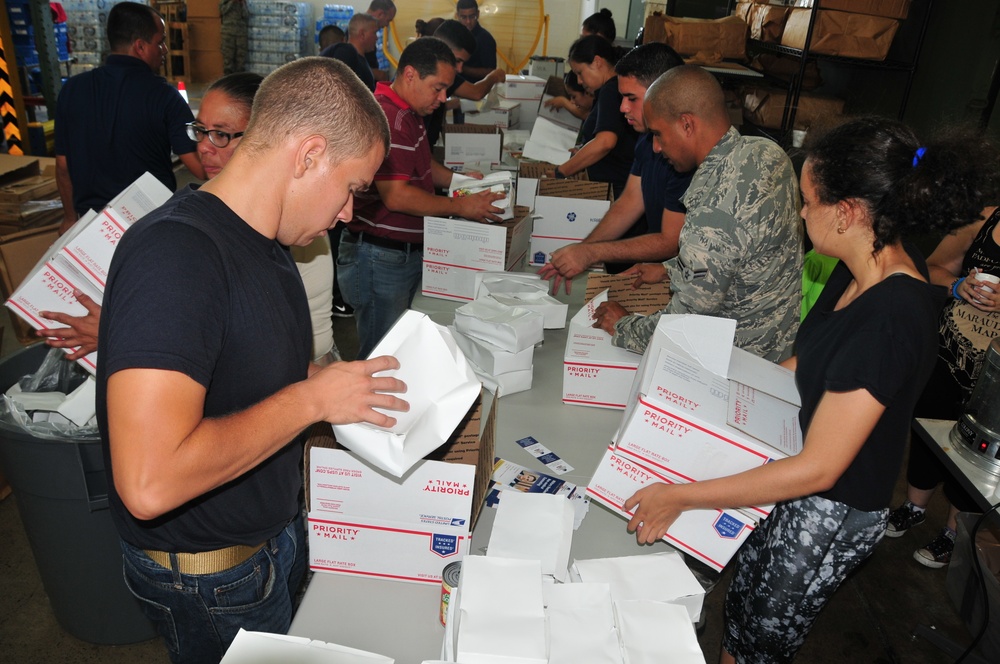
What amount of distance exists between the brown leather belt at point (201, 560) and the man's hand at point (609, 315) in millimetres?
1249

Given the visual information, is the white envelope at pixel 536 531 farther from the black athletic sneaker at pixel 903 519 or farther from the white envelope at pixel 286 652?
the black athletic sneaker at pixel 903 519

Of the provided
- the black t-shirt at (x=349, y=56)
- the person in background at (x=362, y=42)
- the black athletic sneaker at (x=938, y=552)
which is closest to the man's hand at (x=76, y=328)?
the black athletic sneaker at (x=938, y=552)

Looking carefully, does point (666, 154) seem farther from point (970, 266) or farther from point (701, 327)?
point (970, 266)

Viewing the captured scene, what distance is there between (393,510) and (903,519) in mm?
2430

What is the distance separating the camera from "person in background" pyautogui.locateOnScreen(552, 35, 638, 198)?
3.54 m

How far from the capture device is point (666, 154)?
2.13m

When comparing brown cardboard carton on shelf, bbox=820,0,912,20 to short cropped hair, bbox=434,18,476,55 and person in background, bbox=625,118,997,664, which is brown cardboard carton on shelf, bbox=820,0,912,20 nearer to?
short cropped hair, bbox=434,18,476,55

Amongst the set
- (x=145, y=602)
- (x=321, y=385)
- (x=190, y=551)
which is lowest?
(x=145, y=602)

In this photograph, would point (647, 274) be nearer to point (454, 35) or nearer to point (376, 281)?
point (376, 281)

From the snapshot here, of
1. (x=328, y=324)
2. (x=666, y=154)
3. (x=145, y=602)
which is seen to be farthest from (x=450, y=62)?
(x=145, y=602)

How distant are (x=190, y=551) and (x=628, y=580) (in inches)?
30.5

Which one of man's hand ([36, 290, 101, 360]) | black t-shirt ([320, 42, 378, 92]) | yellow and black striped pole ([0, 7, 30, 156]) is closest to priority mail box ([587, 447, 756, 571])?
man's hand ([36, 290, 101, 360])

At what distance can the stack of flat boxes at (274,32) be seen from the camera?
10836 millimetres

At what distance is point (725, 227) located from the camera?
1.77 metres
